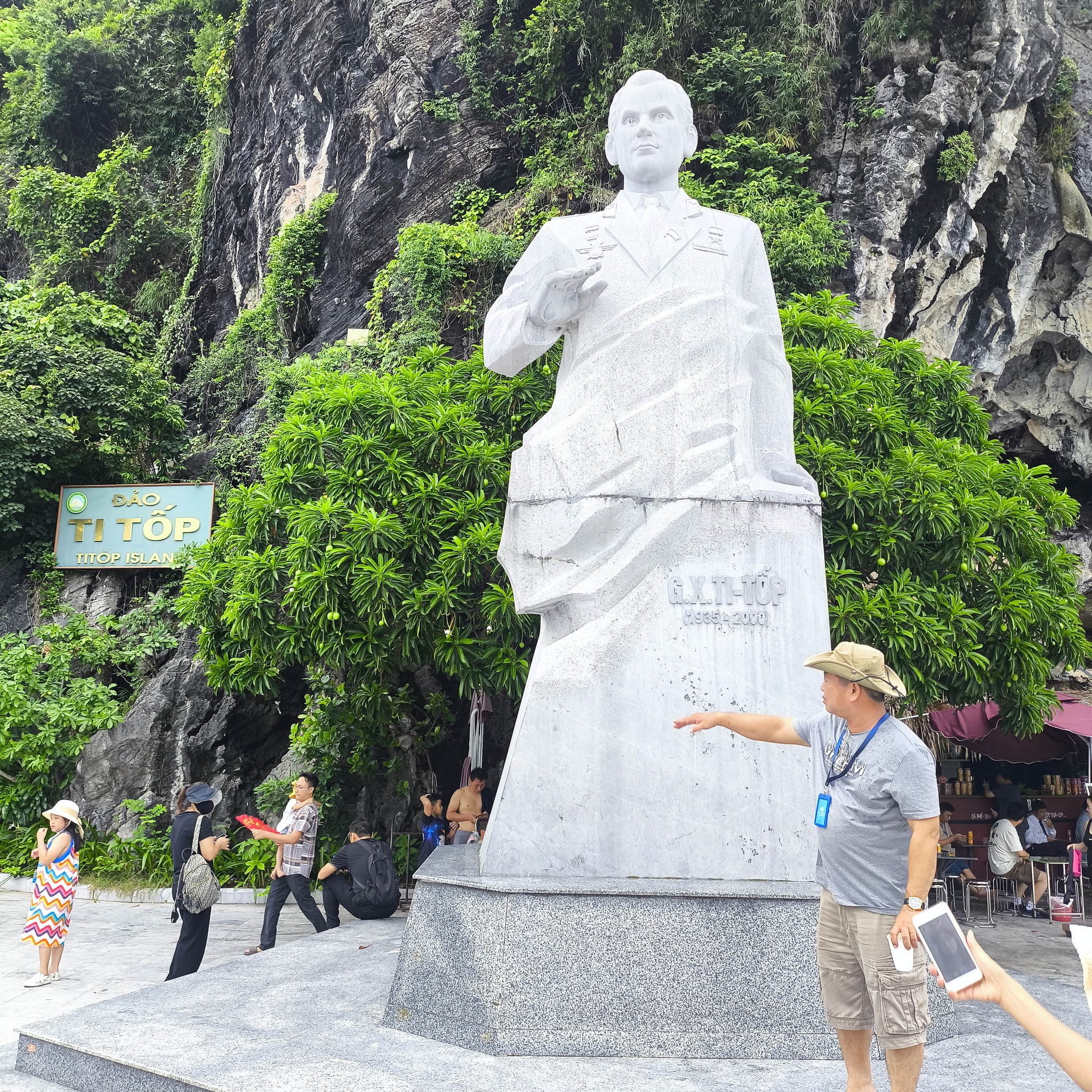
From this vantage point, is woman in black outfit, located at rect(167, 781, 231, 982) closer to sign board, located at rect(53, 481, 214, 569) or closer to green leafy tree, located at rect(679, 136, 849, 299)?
sign board, located at rect(53, 481, 214, 569)

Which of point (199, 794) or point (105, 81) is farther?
point (105, 81)

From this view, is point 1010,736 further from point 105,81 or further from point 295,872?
point 105,81

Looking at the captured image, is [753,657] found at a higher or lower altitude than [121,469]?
lower

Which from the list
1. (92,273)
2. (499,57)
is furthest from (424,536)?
(92,273)

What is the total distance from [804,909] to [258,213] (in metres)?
19.8

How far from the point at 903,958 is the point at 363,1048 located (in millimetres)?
2106

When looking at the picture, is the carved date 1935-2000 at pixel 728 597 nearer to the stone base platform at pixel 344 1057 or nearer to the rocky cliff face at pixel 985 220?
the stone base platform at pixel 344 1057

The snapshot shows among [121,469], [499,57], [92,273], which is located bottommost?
[121,469]

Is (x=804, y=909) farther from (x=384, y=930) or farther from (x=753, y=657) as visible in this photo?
(x=384, y=930)

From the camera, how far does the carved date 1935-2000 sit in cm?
481

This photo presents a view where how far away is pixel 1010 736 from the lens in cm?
1423

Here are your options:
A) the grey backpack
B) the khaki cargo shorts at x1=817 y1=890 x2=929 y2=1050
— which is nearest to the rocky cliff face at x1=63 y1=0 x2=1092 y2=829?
the grey backpack

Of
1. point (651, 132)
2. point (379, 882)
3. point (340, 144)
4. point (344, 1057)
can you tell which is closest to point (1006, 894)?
point (379, 882)

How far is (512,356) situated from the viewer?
5.45 meters
